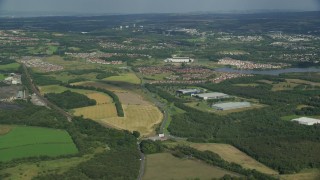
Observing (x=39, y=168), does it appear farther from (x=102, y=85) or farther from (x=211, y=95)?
(x=102, y=85)

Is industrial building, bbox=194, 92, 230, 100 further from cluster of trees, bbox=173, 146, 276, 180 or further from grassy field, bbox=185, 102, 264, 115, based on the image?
cluster of trees, bbox=173, 146, 276, 180

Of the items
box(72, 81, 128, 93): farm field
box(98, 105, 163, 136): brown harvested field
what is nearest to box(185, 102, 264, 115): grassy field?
box(98, 105, 163, 136): brown harvested field

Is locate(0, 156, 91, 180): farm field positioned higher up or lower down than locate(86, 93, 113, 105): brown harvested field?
higher up

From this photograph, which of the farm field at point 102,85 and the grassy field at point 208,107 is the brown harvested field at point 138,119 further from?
the farm field at point 102,85

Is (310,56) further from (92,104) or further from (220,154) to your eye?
(220,154)

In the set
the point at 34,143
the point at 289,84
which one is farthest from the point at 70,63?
the point at 34,143

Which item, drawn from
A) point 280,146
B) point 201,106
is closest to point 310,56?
point 201,106
